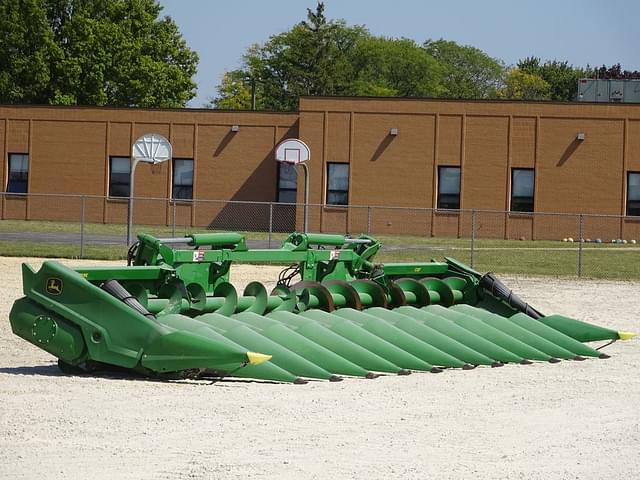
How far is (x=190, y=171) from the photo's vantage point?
161 feet

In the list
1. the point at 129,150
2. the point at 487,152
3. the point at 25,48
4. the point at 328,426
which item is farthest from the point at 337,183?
the point at 328,426

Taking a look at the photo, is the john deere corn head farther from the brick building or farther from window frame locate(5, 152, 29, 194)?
window frame locate(5, 152, 29, 194)

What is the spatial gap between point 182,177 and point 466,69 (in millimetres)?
81521

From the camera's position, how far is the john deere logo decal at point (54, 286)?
10.5 m

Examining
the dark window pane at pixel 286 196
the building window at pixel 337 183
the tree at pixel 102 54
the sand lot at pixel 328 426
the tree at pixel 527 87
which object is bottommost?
the sand lot at pixel 328 426

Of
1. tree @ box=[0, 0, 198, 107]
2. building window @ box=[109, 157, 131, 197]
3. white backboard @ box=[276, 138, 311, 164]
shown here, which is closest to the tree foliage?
tree @ box=[0, 0, 198, 107]

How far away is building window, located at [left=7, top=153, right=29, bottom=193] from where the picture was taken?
5059cm

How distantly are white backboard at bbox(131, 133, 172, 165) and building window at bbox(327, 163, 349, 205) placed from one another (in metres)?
12.9

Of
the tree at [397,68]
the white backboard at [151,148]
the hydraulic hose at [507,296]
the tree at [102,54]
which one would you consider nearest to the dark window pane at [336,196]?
the white backboard at [151,148]

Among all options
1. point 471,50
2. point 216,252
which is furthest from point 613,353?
point 471,50

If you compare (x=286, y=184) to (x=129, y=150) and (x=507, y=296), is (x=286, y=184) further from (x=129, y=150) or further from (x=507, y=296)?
(x=507, y=296)

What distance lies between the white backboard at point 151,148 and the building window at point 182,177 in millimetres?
13702

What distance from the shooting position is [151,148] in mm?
34969

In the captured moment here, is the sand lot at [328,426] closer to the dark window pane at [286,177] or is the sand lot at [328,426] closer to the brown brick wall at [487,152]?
the brown brick wall at [487,152]
